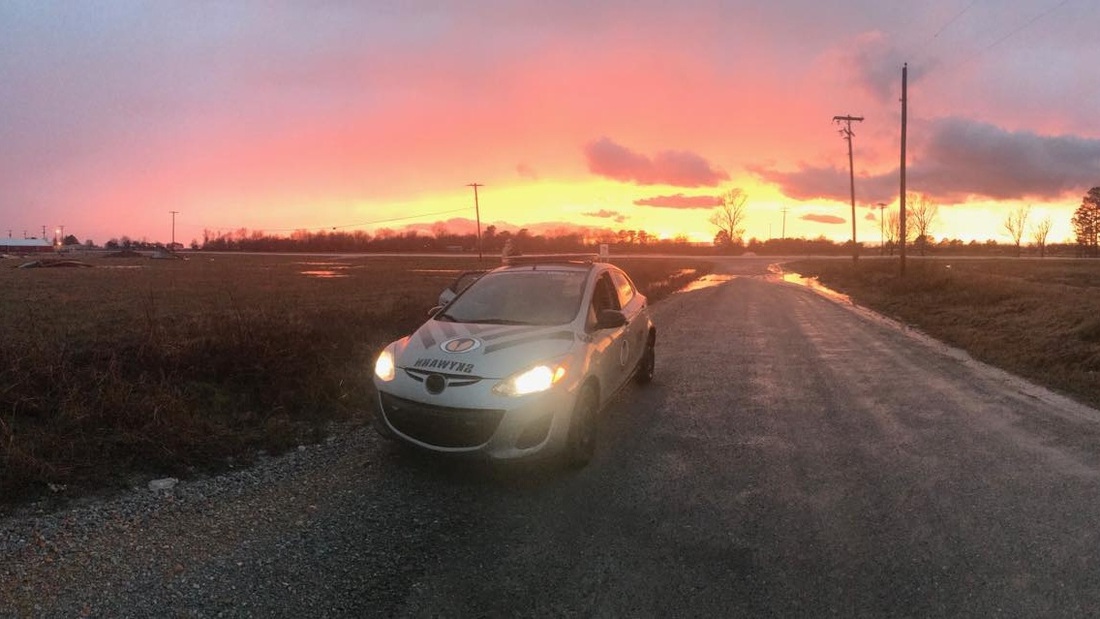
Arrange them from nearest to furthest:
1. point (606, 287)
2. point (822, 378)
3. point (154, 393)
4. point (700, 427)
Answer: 1. point (154, 393)
2. point (700, 427)
3. point (606, 287)
4. point (822, 378)

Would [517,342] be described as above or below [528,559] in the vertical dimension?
above

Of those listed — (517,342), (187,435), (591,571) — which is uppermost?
(517,342)

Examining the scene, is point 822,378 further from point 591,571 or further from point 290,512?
point 290,512

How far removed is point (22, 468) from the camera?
465 cm

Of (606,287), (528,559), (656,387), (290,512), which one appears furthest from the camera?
(656,387)

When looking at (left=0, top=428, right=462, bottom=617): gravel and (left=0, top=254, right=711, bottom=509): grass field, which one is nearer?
(left=0, top=428, right=462, bottom=617): gravel

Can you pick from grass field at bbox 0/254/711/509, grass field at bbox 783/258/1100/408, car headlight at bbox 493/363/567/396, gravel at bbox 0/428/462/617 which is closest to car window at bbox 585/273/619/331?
car headlight at bbox 493/363/567/396

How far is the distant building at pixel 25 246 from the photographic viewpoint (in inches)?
6332

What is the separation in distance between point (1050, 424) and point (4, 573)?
905 cm

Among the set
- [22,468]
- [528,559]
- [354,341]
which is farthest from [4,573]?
[354,341]

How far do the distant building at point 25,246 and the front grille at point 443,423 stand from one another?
7432 inches

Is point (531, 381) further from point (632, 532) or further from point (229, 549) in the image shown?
point (229, 549)

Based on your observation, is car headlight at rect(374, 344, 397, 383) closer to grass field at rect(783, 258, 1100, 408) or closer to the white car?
the white car

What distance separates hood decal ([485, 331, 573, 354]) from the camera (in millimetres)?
5426
